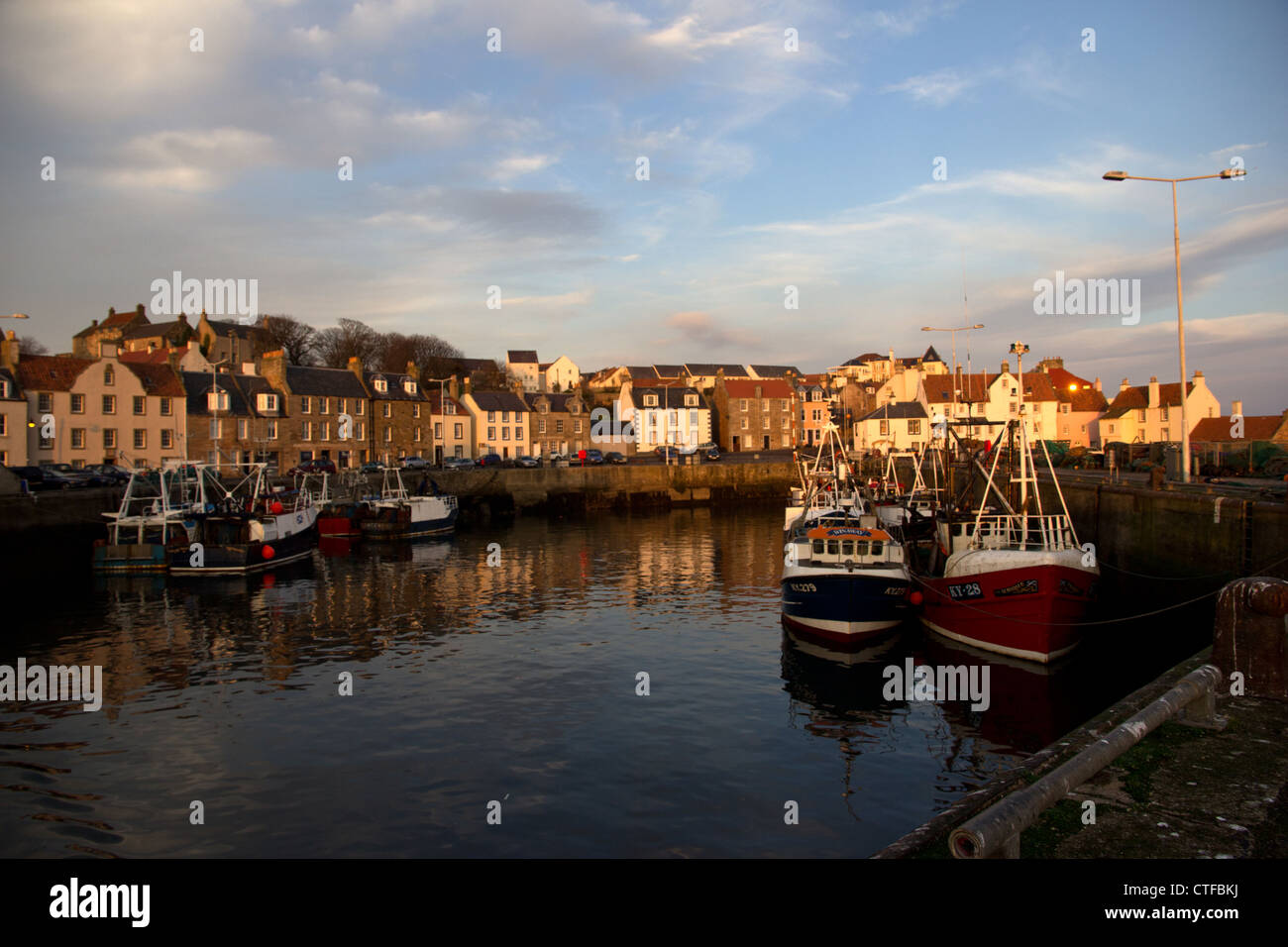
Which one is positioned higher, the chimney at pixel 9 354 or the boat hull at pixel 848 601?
the chimney at pixel 9 354

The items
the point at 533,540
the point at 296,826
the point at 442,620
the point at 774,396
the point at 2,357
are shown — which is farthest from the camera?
the point at 774,396

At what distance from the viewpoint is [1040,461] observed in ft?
199

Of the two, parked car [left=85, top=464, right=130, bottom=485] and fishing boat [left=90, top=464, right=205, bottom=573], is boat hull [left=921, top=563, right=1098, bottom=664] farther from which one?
parked car [left=85, top=464, right=130, bottom=485]

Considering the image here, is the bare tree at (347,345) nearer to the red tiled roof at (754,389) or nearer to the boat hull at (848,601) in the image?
the red tiled roof at (754,389)

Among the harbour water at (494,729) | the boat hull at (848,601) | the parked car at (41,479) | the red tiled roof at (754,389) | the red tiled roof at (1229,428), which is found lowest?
the harbour water at (494,729)

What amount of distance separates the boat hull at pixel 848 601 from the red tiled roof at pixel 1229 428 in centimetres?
4937

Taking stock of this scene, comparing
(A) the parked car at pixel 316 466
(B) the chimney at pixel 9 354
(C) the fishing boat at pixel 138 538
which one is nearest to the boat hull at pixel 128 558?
(C) the fishing boat at pixel 138 538

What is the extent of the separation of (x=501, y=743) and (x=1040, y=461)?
5561 cm

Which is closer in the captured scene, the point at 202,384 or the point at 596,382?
the point at 202,384

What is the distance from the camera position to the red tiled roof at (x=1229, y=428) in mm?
60469

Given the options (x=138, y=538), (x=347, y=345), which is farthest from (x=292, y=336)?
(x=138, y=538)

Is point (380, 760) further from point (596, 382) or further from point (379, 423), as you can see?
point (596, 382)
